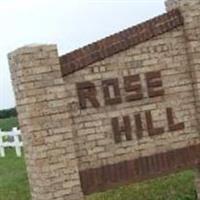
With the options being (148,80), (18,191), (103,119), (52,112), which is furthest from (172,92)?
(18,191)

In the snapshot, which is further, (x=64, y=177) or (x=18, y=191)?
(x=18, y=191)

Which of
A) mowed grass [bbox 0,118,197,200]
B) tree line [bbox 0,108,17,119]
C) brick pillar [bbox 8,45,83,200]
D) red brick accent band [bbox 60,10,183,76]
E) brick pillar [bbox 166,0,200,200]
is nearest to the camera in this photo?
brick pillar [bbox 8,45,83,200]

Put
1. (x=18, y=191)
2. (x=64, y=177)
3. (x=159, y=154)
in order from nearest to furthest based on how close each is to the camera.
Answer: (x=64, y=177) → (x=159, y=154) → (x=18, y=191)

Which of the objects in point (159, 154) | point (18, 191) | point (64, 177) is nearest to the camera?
point (64, 177)

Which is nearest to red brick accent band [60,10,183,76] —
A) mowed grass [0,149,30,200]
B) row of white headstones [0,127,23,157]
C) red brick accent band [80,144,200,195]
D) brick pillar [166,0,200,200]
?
brick pillar [166,0,200,200]

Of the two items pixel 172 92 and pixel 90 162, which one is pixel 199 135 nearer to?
pixel 172 92

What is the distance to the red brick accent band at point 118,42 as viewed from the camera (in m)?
10.7

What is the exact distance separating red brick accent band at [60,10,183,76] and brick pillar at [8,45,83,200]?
264 millimetres

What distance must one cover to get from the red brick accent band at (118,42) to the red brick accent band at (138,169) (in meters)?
1.46

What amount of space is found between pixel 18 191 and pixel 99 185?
7083 mm

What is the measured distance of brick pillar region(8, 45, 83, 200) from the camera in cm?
1036

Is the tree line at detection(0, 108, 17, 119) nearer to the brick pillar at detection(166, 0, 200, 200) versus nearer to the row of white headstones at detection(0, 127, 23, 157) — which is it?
the row of white headstones at detection(0, 127, 23, 157)

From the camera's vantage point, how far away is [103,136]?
10.8 m

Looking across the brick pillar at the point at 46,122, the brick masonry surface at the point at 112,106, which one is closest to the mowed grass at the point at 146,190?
the brick masonry surface at the point at 112,106
